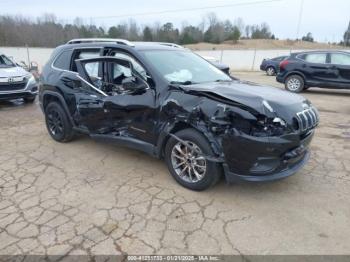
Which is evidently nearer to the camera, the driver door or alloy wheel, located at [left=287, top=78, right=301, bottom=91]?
the driver door

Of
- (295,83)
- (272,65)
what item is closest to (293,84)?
(295,83)

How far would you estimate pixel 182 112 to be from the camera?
11.8 ft

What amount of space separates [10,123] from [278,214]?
6337mm

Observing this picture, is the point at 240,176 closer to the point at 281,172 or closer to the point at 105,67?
the point at 281,172

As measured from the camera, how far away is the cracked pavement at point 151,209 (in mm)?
2848

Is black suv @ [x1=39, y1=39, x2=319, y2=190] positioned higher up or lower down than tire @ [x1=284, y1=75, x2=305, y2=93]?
higher up

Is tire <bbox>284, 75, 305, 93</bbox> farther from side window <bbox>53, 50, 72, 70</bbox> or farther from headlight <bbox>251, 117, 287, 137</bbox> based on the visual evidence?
headlight <bbox>251, 117, 287, 137</bbox>

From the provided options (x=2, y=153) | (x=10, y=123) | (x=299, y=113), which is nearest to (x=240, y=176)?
(x=299, y=113)

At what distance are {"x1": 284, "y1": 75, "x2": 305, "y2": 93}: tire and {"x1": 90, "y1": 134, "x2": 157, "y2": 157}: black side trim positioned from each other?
9.36 metres

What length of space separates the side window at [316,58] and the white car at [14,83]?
383 inches

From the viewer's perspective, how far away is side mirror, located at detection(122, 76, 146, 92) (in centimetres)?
398

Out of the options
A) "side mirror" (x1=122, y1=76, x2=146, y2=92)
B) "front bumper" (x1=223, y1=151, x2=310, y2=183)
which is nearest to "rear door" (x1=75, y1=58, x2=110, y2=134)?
"side mirror" (x1=122, y1=76, x2=146, y2=92)

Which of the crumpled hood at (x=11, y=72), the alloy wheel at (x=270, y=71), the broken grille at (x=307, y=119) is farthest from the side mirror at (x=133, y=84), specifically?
the alloy wheel at (x=270, y=71)

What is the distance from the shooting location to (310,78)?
11445 mm
